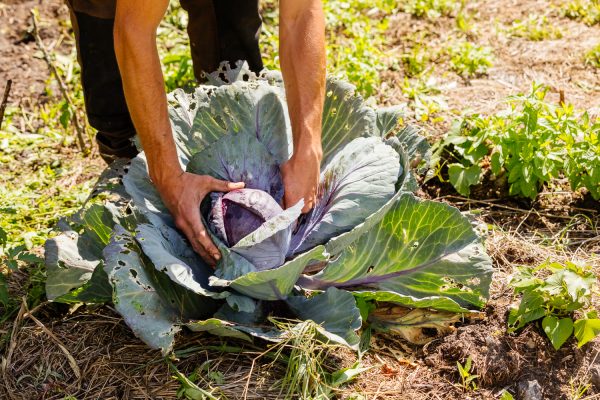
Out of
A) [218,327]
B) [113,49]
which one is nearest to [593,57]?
[113,49]

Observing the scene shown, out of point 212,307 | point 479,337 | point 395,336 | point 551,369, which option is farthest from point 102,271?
point 551,369

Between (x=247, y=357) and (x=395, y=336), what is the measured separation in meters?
0.61

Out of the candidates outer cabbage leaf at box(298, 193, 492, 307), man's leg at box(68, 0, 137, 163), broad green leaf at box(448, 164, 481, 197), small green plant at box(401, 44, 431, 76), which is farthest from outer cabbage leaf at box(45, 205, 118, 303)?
small green plant at box(401, 44, 431, 76)

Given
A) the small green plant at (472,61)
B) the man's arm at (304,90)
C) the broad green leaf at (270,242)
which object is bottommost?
the small green plant at (472,61)

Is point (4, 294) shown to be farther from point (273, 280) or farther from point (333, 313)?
point (333, 313)

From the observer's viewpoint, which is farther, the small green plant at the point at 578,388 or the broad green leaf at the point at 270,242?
the small green plant at the point at 578,388

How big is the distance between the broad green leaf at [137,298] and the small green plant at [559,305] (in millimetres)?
1294

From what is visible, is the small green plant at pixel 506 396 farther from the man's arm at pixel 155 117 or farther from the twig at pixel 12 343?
the twig at pixel 12 343

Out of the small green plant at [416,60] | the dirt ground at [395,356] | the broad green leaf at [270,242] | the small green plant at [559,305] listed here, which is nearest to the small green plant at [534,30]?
the small green plant at [416,60]

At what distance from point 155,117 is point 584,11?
3.48 meters

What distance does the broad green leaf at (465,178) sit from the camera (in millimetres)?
3730

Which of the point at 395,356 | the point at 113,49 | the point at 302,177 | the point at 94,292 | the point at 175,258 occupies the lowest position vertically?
the point at 395,356

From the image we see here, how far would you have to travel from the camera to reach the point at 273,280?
2.66 metres

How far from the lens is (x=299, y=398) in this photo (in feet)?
8.95
